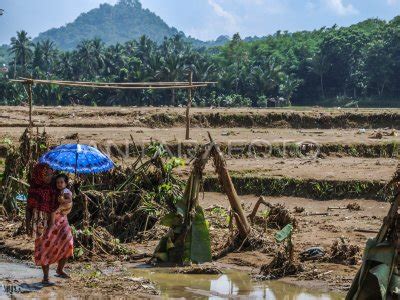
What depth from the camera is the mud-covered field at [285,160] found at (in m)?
11.8

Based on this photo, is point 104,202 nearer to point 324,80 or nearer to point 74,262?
point 74,262

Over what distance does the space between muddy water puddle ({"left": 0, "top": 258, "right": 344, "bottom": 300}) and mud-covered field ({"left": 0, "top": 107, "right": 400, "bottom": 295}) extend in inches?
12.4

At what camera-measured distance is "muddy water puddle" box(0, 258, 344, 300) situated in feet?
31.0

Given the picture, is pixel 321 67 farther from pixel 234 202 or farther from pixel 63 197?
pixel 63 197

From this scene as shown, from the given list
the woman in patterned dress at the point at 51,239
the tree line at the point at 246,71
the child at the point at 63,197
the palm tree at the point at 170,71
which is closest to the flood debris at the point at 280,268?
the woman in patterned dress at the point at 51,239

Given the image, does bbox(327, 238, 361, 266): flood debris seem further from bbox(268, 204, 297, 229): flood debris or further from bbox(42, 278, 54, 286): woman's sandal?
bbox(42, 278, 54, 286): woman's sandal

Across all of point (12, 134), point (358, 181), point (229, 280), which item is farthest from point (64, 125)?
point (229, 280)

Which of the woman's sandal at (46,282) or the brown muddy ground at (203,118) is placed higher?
the brown muddy ground at (203,118)

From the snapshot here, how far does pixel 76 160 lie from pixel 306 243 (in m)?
3.64

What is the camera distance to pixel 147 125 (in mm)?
30344

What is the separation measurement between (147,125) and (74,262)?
19112mm

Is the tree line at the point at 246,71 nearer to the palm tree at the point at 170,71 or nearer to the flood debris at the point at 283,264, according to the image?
the palm tree at the point at 170,71

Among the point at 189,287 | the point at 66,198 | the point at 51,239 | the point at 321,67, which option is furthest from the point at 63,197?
the point at 321,67

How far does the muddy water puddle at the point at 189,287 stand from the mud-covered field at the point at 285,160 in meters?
0.32
